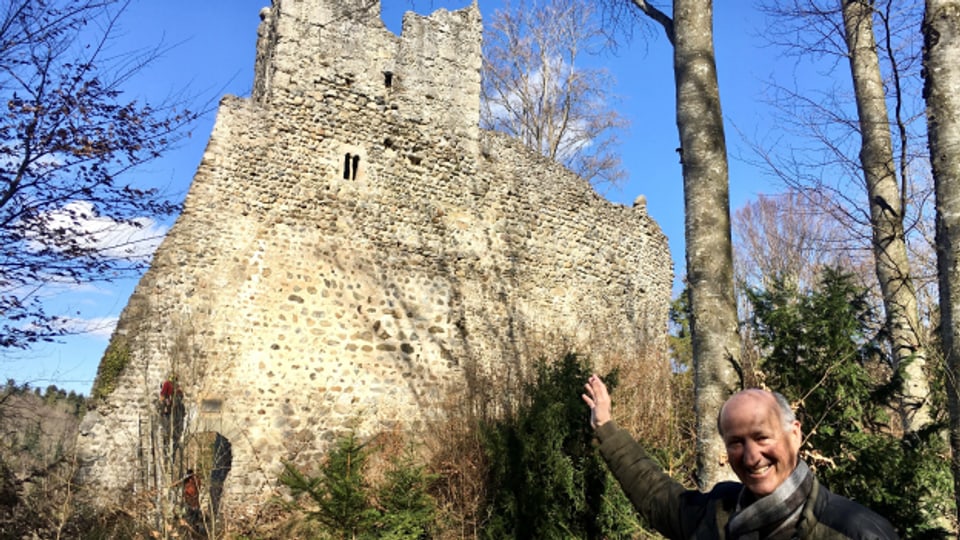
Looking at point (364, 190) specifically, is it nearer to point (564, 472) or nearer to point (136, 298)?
point (136, 298)

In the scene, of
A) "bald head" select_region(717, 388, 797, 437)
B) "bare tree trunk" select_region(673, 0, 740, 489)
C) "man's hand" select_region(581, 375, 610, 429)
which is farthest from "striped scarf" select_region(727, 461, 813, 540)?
A: "bare tree trunk" select_region(673, 0, 740, 489)

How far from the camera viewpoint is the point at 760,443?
2.21 m

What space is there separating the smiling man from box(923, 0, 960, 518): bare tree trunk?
2723mm

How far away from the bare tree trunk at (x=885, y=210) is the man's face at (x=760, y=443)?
15.4ft

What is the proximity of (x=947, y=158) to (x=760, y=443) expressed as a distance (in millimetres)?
3755

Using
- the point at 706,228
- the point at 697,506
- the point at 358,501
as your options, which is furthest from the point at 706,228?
the point at 358,501

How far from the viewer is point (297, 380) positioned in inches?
366

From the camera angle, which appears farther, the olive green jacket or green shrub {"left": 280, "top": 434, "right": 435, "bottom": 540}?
green shrub {"left": 280, "top": 434, "right": 435, "bottom": 540}

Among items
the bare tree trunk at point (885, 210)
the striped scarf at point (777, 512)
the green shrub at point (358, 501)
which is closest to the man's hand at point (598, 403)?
the striped scarf at point (777, 512)

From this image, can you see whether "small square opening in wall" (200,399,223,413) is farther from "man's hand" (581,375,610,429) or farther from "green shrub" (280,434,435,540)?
"man's hand" (581,375,610,429)

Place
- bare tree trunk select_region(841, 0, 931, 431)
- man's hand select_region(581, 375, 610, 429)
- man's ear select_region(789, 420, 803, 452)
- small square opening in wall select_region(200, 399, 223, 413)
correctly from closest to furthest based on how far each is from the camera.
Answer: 1. man's ear select_region(789, 420, 803, 452)
2. man's hand select_region(581, 375, 610, 429)
3. bare tree trunk select_region(841, 0, 931, 431)
4. small square opening in wall select_region(200, 399, 223, 413)

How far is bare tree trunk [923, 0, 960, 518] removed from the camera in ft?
14.4

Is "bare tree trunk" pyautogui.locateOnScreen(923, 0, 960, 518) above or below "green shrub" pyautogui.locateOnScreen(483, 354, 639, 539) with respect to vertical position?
above

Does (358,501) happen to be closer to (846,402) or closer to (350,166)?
(846,402)
